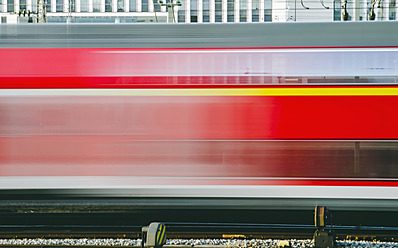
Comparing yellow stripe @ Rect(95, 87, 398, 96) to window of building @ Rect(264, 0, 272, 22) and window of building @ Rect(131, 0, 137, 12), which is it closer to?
window of building @ Rect(264, 0, 272, 22)

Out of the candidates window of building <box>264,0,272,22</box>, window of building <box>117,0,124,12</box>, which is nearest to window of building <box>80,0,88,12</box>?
window of building <box>117,0,124,12</box>

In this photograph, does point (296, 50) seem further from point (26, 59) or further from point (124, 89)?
point (26, 59)

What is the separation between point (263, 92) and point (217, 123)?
0.53 m

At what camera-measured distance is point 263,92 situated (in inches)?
196

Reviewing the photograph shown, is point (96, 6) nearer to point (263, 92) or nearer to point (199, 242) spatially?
point (199, 242)

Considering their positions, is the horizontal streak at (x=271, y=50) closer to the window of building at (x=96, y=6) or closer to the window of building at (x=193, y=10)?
the window of building at (x=193, y=10)

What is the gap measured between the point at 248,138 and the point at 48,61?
A: 2.09 meters

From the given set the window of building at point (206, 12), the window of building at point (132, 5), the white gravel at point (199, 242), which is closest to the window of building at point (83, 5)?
the window of building at point (132, 5)

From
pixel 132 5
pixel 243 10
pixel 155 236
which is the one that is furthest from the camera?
pixel 132 5

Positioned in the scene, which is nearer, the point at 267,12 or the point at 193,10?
the point at 267,12

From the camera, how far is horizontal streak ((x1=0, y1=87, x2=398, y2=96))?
194 inches

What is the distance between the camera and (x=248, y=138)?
4.97 metres

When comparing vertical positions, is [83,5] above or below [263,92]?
above

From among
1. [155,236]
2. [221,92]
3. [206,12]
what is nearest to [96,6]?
[206,12]
